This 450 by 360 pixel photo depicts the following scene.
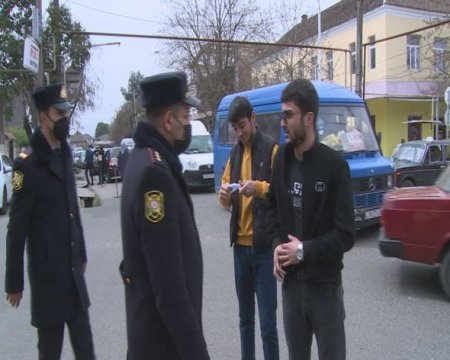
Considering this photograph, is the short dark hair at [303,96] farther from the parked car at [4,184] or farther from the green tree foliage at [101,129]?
the green tree foliage at [101,129]

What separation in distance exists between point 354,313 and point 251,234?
2244 millimetres

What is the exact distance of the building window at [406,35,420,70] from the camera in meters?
28.7

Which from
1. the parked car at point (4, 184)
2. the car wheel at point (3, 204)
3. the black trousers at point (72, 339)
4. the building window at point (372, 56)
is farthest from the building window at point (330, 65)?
the black trousers at point (72, 339)

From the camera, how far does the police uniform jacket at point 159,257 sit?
1849 mm

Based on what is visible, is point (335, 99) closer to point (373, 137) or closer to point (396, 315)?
point (373, 137)

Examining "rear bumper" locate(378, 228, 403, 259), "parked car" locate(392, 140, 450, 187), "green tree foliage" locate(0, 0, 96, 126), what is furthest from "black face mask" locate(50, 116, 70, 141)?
"green tree foliage" locate(0, 0, 96, 126)

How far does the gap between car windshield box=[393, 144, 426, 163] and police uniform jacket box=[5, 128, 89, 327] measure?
12588 mm

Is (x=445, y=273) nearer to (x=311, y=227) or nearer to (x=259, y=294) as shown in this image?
(x=259, y=294)

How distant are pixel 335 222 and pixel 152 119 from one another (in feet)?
3.74

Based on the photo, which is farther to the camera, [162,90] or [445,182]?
[445,182]

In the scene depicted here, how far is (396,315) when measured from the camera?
5207mm

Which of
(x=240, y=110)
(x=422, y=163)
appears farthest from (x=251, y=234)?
(x=422, y=163)

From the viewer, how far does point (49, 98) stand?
10.9ft

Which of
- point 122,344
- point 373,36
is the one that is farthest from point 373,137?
point 373,36
